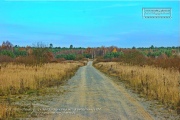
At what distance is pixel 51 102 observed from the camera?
12.8 meters

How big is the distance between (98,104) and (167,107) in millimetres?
3022

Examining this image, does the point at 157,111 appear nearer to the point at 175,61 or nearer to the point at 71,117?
the point at 71,117

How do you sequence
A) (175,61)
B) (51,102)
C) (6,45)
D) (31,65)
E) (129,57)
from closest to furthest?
1. (51,102)
2. (175,61)
3. (31,65)
4. (129,57)
5. (6,45)

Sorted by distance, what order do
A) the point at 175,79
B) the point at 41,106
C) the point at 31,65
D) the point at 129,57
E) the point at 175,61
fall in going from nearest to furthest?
the point at 41,106, the point at 175,79, the point at 175,61, the point at 31,65, the point at 129,57

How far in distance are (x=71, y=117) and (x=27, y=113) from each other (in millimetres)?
1820

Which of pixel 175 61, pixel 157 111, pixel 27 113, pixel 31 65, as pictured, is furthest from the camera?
pixel 31 65

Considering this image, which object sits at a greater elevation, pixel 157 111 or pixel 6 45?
pixel 6 45

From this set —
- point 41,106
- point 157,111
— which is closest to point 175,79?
point 157,111

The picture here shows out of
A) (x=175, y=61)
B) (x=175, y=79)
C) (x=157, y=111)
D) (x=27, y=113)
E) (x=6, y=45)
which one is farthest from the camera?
(x=6, y=45)

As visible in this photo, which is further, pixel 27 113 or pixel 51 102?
pixel 51 102

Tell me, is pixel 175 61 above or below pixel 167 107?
above

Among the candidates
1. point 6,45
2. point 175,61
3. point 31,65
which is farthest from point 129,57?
point 6,45

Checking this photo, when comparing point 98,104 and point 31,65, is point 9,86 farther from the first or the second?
point 31,65

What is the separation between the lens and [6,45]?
174m
